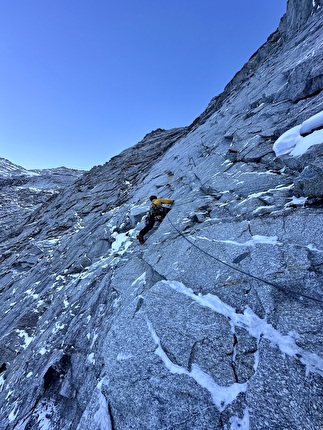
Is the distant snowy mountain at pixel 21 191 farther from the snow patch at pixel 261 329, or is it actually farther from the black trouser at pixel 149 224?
the snow patch at pixel 261 329

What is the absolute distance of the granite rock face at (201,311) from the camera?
3.35 meters

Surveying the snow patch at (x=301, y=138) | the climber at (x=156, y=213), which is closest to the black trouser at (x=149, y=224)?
the climber at (x=156, y=213)

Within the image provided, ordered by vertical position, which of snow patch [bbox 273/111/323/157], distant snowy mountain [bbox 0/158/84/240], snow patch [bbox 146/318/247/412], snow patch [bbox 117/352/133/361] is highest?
distant snowy mountain [bbox 0/158/84/240]

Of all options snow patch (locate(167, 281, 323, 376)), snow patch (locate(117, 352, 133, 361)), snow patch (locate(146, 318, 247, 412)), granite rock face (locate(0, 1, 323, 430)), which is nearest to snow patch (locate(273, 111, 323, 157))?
granite rock face (locate(0, 1, 323, 430))

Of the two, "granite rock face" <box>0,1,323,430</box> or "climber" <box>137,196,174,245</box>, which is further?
"climber" <box>137,196,174,245</box>

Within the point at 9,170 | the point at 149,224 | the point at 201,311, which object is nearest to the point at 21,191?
the point at 9,170

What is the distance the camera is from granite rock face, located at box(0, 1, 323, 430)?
3.35 meters

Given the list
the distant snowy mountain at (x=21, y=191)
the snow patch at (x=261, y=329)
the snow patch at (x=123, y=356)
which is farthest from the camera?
the distant snowy mountain at (x=21, y=191)

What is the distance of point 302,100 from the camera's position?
28.3 ft

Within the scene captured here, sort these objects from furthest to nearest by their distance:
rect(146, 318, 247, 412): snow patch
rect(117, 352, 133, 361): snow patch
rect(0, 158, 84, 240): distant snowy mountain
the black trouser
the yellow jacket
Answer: rect(0, 158, 84, 240): distant snowy mountain
the yellow jacket
the black trouser
rect(117, 352, 133, 361): snow patch
rect(146, 318, 247, 412): snow patch

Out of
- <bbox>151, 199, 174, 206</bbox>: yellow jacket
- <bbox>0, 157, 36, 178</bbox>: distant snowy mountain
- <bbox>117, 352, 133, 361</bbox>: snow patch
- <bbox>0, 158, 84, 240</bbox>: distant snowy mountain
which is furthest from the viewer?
<bbox>0, 157, 36, 178</bbox>: distant snowy mountain

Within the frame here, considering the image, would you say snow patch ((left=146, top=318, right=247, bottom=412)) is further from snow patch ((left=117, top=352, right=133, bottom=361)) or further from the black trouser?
the black trouser

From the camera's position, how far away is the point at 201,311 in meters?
4.50

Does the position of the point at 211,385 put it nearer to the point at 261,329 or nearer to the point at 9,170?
the point at 261,329
